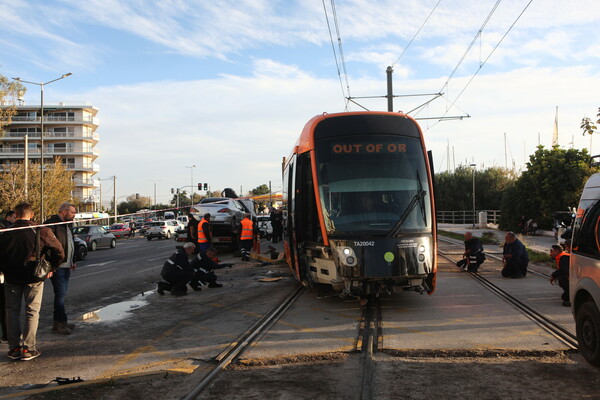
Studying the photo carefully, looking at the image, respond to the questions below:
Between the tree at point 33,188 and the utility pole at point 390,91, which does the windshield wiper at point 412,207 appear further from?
the tree at point 33,188

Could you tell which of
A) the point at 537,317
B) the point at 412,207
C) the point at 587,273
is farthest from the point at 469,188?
the point at 587,273

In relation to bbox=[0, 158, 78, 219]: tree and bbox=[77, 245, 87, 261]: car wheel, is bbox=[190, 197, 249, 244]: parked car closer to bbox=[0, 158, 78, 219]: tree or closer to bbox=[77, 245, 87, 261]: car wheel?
bbox=[77, 245, 87, 261]: car wheel

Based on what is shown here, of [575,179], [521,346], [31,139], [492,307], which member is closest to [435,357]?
[521,346]

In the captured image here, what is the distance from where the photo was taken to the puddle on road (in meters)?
8.60

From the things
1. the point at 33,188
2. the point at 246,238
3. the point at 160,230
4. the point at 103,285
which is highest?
the point at 33,188

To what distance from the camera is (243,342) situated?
21.7 ft

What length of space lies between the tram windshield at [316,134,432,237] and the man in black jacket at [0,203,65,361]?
432 cm

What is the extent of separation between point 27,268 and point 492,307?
6950 millimetres

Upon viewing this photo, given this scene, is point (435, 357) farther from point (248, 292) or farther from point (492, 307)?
point (248, 292)

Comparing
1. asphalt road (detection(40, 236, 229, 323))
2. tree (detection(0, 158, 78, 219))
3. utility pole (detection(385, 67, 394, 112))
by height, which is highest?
utility pole (detection(385, 67, 394, 112))

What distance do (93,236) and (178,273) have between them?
2000cm

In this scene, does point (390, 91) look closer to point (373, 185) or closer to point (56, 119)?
point (373, 185)

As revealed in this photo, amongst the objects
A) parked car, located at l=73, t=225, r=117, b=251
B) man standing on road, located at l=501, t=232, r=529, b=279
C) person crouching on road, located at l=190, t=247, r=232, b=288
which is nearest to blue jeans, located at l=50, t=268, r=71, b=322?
person crouching on road, located at l=190, t=247, r=232, b=288

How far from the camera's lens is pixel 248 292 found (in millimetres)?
11227
